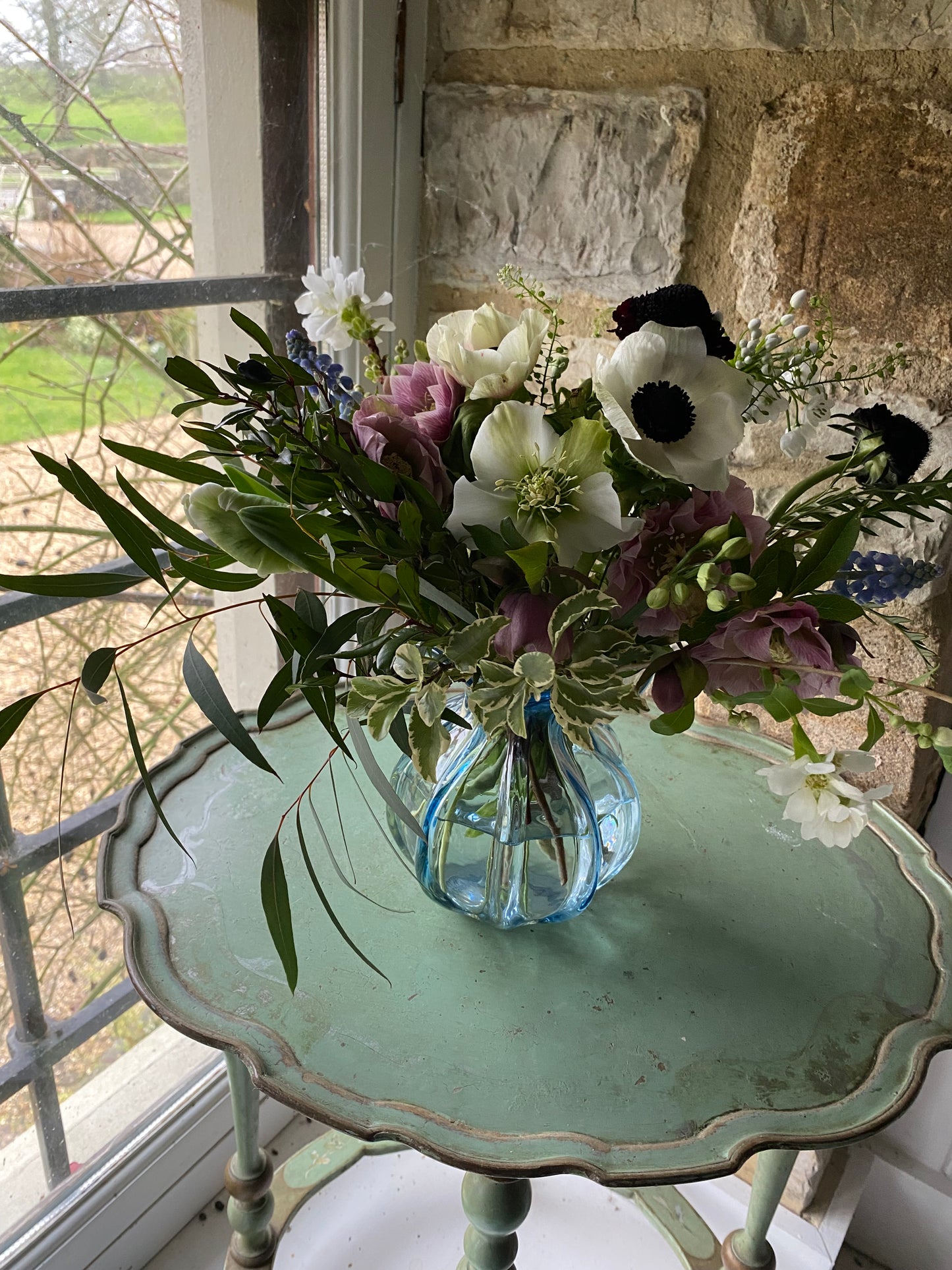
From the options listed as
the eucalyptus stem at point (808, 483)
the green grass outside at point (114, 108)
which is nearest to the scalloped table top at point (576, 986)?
the eucalyptus stem at point (808, 483)

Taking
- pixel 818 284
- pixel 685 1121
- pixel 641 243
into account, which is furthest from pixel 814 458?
pixel 685 1121

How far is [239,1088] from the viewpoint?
0.98 meters

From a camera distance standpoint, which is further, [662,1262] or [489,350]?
[662,1262]

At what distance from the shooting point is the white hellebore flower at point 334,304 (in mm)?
738

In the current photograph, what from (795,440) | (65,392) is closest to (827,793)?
(795,440)

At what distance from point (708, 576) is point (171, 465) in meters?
0.34

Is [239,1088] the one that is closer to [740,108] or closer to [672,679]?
[672,679]

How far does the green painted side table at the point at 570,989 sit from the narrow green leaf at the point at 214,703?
210mm

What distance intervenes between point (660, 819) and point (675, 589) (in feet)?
1.39

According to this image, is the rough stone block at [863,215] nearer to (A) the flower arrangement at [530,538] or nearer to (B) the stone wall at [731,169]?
(B) the stone wall at [731,169]

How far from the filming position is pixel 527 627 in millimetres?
614

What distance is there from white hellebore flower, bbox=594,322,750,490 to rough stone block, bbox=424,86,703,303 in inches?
22.8

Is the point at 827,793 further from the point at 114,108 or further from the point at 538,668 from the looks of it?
the point at 114,108

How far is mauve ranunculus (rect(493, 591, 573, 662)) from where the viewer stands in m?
0.61
